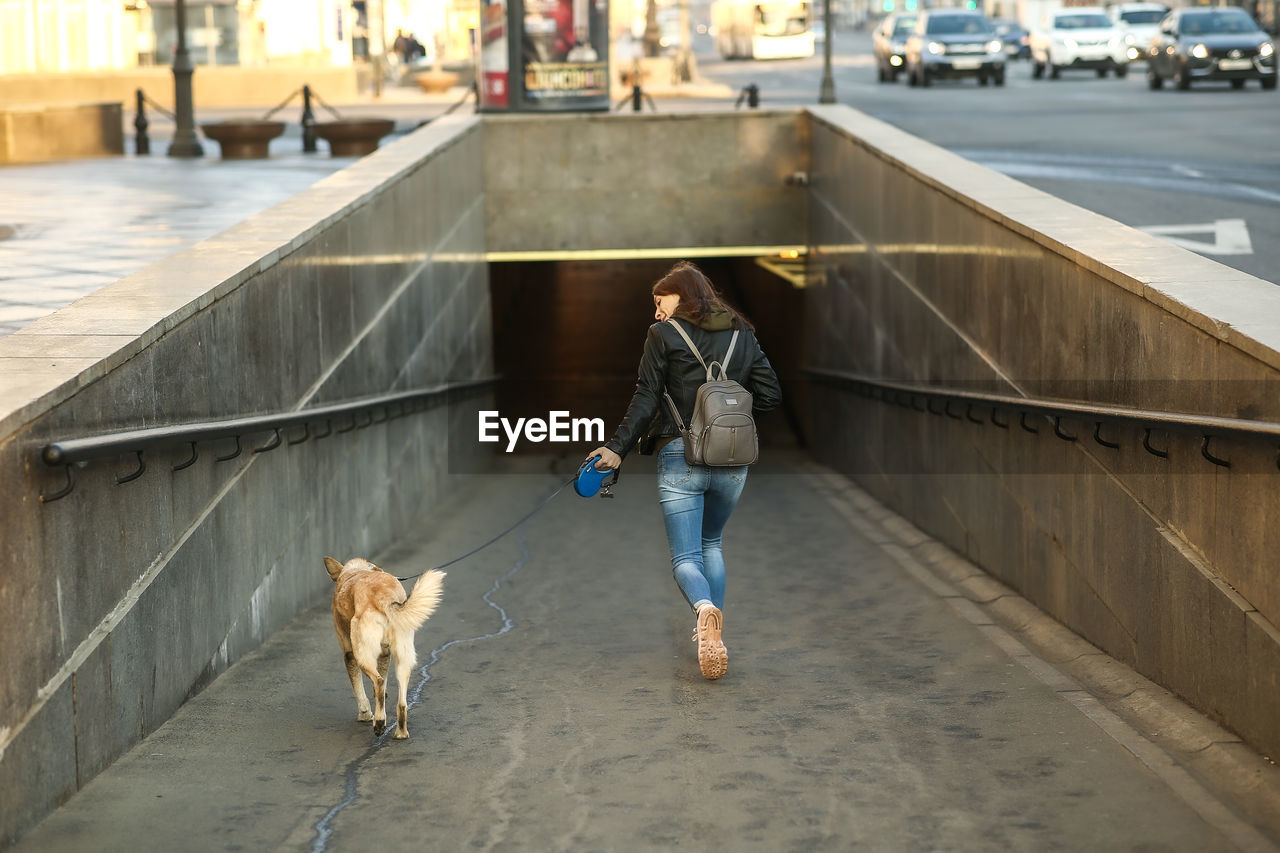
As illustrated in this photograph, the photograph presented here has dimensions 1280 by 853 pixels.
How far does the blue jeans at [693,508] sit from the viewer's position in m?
6.70

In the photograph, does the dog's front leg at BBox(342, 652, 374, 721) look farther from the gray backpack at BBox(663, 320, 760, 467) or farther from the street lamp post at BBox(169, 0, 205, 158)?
the street lamp post at BBox(169, 0, 205, 158)

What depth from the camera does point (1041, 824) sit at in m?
4.81

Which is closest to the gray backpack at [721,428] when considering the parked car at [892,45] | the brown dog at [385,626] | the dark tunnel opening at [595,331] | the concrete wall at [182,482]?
the brown dog at [385,626]

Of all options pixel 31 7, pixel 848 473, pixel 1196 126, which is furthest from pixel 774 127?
pixel 31 7

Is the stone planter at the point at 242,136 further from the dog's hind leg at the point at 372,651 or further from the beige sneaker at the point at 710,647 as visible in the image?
the dog's hind leg at the point at 372,651

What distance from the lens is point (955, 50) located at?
35781 millimetres

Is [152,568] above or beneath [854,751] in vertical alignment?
above

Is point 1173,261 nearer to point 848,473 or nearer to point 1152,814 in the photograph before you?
point 1152,814

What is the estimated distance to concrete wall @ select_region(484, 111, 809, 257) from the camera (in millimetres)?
19203

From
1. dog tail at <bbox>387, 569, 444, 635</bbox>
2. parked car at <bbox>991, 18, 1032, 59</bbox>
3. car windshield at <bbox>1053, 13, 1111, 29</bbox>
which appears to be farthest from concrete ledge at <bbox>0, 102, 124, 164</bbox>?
parked car at <bbox>991, 18, 1032, 59</bbox>

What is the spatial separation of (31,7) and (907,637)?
40.2 m

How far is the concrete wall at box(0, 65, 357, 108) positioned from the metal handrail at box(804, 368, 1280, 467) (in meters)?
26.6

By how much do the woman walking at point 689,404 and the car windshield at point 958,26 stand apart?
31366 millimetres

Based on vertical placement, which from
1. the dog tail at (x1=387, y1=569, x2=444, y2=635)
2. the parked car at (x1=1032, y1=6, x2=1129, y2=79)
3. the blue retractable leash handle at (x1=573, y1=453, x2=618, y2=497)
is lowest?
the dog tail at (x1=387, y1=569, x2=444, y2=635)
